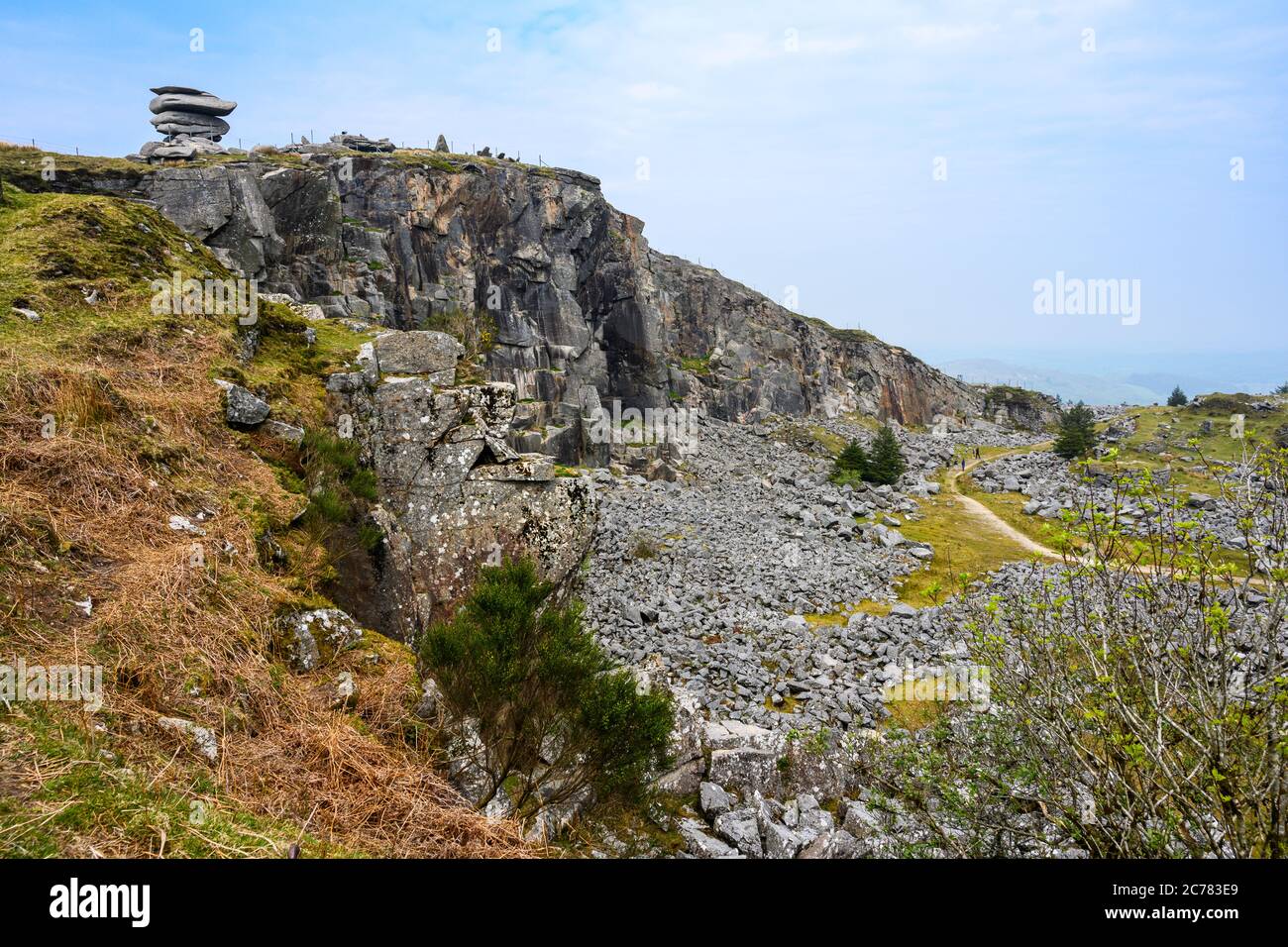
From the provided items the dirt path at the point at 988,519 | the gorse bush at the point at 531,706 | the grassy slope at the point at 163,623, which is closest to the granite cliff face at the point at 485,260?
the grassy slope at the point at 163,623

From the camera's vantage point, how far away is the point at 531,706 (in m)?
7.89

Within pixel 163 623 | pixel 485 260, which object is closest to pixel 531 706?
pixel 163 623

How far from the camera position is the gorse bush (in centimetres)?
754

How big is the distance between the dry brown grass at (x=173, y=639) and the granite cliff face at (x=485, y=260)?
28.5 m

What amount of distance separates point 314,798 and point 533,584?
13.2 ft

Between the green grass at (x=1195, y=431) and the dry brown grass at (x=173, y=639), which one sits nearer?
the dry brown grass at (x=173, y=639)

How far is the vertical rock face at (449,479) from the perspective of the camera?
1452 cm

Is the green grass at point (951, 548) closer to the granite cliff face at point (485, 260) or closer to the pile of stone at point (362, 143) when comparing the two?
the granite cliff face at point (485, 260)

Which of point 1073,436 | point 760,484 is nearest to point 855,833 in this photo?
point 760,484

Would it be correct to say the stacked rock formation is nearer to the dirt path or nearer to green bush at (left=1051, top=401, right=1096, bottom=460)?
the dirt path

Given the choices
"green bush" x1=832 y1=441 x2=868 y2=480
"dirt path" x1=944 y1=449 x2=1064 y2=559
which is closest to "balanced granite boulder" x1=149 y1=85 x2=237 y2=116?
"green bush" x1=832 y1=441 x2=868 y2=480

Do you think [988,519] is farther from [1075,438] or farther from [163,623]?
[163,623]

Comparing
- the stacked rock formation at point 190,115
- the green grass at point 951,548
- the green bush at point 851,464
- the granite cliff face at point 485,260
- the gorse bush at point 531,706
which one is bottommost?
the green grass at point 951,548

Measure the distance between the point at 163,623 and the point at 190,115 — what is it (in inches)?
2638
